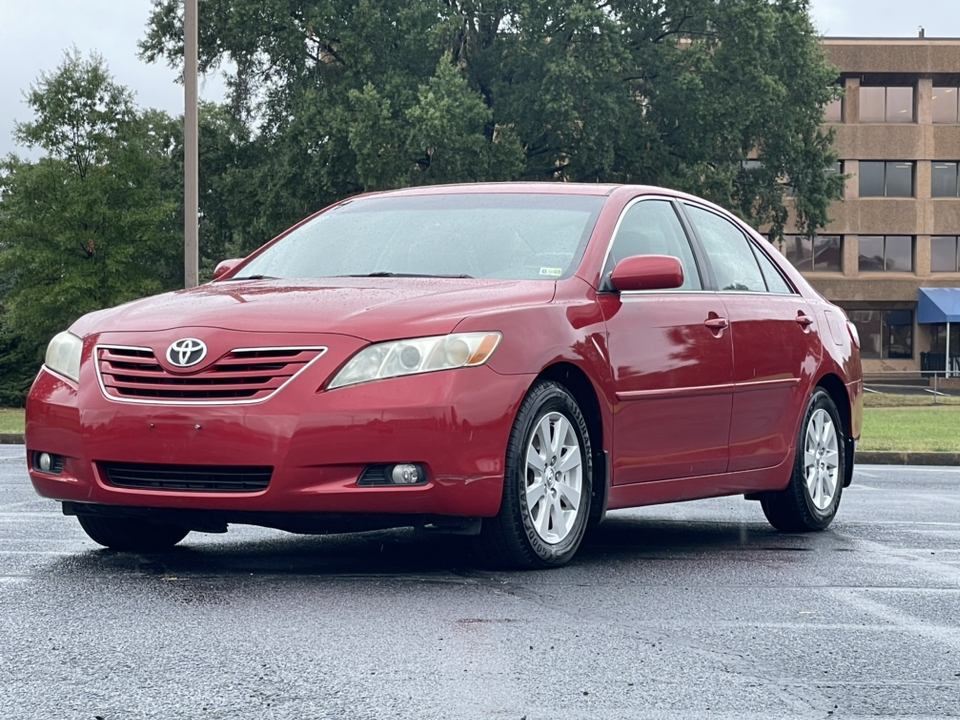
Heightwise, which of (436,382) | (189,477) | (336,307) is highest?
(336,307)

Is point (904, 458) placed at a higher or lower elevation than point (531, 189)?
lower

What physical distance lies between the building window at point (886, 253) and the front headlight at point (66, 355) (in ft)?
204

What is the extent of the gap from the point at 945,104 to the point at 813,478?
200 ft

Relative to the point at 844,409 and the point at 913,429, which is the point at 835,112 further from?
the point at 844,409

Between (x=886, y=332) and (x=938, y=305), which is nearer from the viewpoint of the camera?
(x=938, y=305)

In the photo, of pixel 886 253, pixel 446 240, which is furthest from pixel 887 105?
pixel 446 240

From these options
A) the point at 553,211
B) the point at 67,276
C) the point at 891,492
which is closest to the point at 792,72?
the point at 67,276

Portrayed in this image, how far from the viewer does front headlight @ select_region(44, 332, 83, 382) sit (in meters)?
6.54

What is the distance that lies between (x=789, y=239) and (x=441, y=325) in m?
61.1

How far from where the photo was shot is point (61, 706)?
158 inches

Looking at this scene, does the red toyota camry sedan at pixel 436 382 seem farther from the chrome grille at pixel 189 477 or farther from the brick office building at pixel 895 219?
the brick office building at pixel 895 219

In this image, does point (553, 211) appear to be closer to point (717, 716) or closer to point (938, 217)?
point (717, 716)

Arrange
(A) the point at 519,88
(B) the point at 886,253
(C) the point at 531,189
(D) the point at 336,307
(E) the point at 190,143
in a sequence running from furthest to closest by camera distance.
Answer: (B) the point at 886,253 → (A) the point at 519,88 → (E) the point at 190,143 → (C) the point at 531,189 → (D) the point at 336,307

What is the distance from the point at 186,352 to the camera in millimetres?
6152
